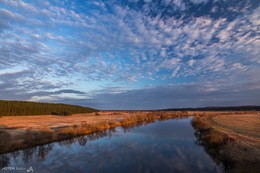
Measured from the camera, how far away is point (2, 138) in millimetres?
12000

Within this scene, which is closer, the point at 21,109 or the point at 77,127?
the point at 77,127

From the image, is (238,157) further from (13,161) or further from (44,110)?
(44,110)

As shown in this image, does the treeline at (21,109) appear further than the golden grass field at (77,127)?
Yes

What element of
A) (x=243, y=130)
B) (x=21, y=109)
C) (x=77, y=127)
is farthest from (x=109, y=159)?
(x=21, y=109)

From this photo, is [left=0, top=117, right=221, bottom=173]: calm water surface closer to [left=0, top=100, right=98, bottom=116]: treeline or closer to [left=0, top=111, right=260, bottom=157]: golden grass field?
[left=0, top=111, right=260, bottom=157]: golden grass field

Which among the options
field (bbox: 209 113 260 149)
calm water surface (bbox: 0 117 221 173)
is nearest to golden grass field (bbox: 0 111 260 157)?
field (bbox: 209 113 260 149)

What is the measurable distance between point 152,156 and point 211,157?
444 cm

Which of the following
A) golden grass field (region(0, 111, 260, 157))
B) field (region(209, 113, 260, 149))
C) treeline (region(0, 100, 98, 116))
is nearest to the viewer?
field (region(209, 113, 260, 149))

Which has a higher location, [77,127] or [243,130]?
[77,127]

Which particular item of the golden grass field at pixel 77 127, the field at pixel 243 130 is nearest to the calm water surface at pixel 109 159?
the golden grass field at pixel 77 127

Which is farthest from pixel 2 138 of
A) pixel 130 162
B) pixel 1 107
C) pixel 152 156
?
pixel 1 107

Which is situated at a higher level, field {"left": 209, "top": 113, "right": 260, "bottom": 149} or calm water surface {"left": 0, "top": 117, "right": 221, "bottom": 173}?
field {"left": 209, "top": 113, "right": 260, "bottom": 149}

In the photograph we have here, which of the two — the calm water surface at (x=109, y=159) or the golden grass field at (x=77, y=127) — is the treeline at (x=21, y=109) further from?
the calm water surface at (x=109, y=159)

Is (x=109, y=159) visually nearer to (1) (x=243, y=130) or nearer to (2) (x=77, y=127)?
(2) (x=77, y=127)
